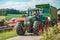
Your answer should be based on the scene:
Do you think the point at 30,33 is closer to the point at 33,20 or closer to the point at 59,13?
the point at 33,20

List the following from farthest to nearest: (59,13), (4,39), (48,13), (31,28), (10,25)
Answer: (59,13)
(48,13)
(10,25)
(31,28)
(4,39)

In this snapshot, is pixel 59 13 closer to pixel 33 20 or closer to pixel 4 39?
pixel 33 20

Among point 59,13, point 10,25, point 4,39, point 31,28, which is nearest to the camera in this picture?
point 4,39

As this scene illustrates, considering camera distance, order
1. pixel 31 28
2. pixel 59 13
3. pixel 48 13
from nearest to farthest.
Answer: pixel 31 28 < pixel 48 13 < pixel 59 13

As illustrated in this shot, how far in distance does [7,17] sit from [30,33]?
7.05m

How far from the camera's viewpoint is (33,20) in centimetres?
994

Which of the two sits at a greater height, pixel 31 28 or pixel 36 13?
pixel 36 13

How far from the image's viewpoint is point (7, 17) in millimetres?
16922

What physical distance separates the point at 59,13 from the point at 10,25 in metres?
8.19

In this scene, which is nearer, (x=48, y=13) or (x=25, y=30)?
(x=25, y=30)

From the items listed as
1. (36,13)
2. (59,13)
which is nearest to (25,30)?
(36,13)

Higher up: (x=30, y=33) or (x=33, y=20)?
(x=33, y=20)

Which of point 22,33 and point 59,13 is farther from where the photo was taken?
point 59,13

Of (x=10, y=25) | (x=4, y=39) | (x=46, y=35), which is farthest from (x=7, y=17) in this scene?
(x=46, y=35)
